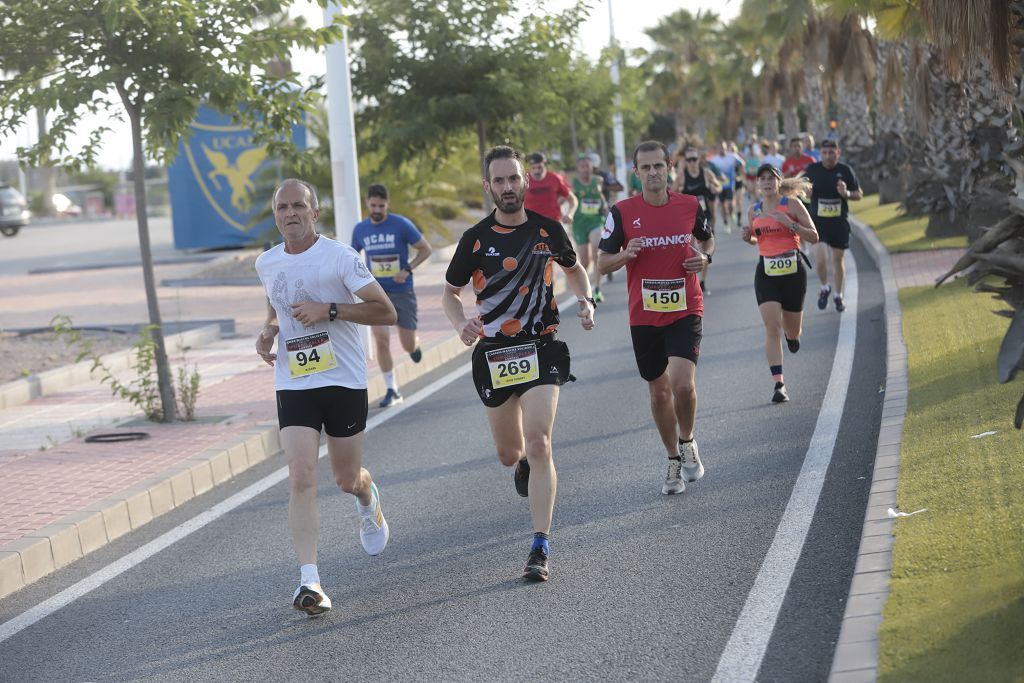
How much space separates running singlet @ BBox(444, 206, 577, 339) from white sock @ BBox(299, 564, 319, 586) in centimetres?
144

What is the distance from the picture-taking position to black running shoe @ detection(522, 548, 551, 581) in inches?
253

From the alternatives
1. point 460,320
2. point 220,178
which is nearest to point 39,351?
point 460,320

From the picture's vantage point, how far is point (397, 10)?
912 inches

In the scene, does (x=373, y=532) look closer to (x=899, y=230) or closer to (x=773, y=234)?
(x=773, y=234)

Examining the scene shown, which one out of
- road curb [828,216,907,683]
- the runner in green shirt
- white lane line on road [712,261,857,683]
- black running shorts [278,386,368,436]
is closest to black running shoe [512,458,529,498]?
black running shorts [278,386,368,436]

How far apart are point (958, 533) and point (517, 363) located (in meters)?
2.14

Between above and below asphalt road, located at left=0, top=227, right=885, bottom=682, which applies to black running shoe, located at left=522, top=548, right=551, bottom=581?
above

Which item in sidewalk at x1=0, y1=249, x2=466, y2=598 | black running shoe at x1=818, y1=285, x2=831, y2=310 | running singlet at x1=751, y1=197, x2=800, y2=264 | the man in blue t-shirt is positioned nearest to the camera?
sidewalk at x1=0, y1=249, x2=466, y2=598

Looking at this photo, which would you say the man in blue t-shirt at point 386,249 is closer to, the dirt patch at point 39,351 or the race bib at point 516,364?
the dirt patch at point 39,351

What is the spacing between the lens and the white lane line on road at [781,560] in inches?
204

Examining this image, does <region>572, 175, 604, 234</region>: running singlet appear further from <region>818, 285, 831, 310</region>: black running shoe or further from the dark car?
the dark car

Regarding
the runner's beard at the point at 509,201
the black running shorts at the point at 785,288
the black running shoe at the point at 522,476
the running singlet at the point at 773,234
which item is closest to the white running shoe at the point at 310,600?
the black running shoe at the point at 522,476

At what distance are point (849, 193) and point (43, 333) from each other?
409 inches

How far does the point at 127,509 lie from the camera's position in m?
8.41
